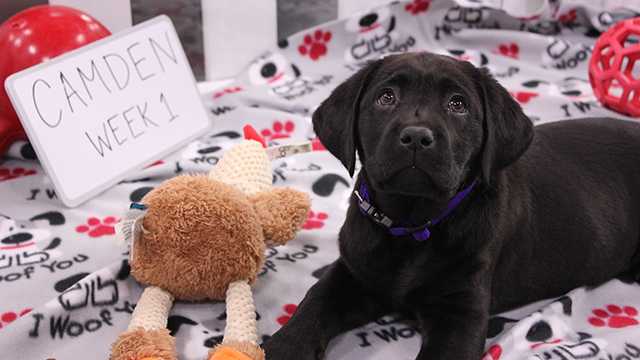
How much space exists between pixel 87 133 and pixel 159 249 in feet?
2.18

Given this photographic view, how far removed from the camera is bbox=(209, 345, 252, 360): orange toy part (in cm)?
106

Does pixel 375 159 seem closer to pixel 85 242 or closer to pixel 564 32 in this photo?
pixel 85 242

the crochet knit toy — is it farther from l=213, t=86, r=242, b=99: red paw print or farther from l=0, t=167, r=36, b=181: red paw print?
l=213, t=86, r=242, b=99: red paw print

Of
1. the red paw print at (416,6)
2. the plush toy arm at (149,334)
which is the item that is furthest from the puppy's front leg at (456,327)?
the red paw print at (416,6)

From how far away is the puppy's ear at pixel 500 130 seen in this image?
1.15 m

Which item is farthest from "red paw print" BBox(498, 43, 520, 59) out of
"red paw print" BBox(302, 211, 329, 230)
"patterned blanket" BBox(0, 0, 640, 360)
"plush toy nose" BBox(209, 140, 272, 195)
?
"plush toy nose" BBox(209, 140, 272, 195)

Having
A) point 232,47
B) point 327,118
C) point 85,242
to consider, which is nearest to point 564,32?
point 232,47

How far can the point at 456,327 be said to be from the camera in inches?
45.2

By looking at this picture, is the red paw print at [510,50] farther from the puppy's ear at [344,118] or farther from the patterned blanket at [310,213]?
the puppy's ear at [344,118]

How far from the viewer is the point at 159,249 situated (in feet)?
4.11

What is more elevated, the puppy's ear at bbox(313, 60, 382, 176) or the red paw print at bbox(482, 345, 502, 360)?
the puppy's ear at bbox(313, 60, 382, 176)

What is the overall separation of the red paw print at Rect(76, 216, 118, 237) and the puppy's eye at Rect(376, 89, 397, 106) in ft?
2.52

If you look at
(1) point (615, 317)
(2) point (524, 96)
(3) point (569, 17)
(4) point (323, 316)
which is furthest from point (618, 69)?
(4) point (323, 316)

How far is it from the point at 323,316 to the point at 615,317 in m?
0.60
